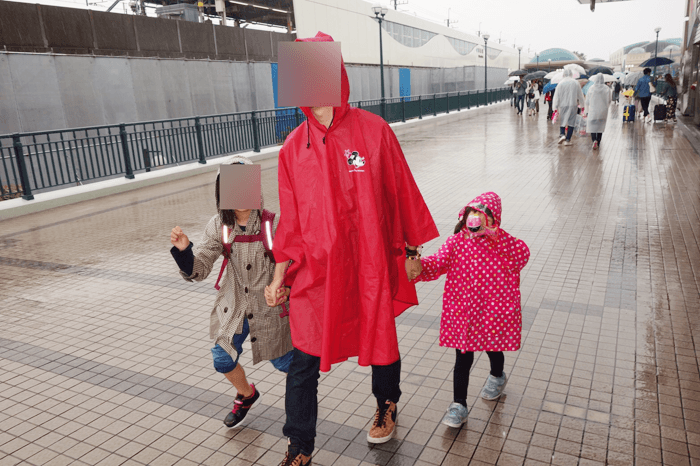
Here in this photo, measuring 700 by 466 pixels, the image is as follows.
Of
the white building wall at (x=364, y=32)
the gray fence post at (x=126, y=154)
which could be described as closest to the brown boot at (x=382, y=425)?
the gray fence post at (x=126, y=154)

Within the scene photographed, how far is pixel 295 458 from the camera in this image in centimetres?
250

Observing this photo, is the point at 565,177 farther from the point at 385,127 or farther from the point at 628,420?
the point at 385,127

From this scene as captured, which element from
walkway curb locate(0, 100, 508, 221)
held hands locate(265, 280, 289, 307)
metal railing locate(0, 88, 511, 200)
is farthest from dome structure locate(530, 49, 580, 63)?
held hands locate(265, 280, 289, 307)

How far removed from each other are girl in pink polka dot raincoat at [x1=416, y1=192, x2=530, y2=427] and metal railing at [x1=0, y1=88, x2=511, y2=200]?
28.4 ft

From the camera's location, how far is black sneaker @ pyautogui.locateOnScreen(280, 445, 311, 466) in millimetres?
2494

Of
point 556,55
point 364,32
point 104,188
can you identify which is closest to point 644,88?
point 104,188

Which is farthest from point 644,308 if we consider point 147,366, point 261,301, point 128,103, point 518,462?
point 128,103

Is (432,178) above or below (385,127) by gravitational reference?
below

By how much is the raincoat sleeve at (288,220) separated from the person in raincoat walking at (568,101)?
12.7 m

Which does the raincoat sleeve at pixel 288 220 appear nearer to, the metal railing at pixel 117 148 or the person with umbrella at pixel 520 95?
the metal railing at pixel 117 148

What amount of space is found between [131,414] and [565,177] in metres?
8.73

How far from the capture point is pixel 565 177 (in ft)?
31.9

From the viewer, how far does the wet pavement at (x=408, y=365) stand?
279 centimetres

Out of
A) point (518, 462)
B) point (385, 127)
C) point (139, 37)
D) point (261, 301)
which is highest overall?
point (139, 37)
